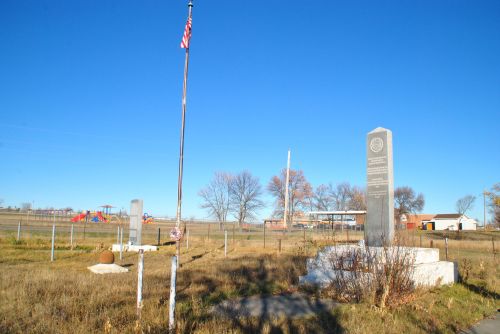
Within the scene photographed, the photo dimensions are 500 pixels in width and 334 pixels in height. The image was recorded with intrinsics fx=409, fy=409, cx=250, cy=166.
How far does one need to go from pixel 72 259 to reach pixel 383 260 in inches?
567

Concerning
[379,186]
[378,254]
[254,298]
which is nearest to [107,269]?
[254,298]

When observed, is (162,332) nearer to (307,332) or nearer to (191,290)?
(307,332)

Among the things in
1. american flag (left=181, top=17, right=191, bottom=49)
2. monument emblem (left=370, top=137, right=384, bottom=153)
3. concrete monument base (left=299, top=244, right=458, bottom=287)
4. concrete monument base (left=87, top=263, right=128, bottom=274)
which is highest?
american flag (left=181, top=17, right=191, bottom=49)

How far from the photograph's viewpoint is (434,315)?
717cm

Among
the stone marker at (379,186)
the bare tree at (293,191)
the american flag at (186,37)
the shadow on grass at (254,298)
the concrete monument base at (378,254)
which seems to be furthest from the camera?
the bare tree at (293,191)

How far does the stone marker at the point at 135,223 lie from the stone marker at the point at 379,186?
25.2 ft

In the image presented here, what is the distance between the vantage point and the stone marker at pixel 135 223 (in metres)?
14.3

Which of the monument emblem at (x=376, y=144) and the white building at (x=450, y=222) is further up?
the monument emblem at (x=376, y=144)

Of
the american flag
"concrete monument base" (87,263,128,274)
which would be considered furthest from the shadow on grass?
the american flag

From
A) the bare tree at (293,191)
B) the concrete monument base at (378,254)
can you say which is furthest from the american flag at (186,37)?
the bare tree at (293,191)

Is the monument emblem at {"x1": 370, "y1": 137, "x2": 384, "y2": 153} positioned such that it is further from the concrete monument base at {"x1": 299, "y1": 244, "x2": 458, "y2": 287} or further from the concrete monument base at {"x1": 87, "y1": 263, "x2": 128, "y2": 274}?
the concrete monument base at {"x1": 87, "y1": 263, "x2": 128, "y2": 274}

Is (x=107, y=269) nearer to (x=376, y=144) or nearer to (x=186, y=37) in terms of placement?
(x=186, y=37)

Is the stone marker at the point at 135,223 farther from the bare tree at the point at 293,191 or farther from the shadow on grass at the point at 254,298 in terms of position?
the bare tree at the point at 293,191

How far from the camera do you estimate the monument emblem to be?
40.0 ft
